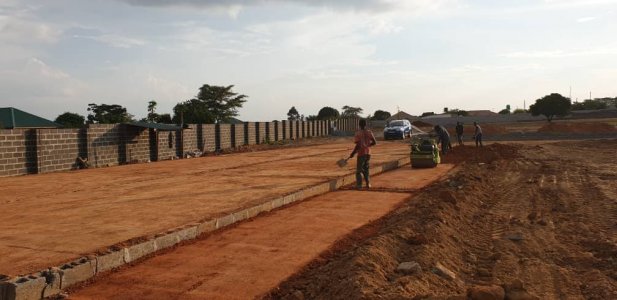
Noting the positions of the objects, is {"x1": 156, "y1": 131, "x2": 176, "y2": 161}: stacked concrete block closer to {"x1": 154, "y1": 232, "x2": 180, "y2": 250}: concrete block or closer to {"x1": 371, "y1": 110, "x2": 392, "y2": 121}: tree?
{"x1": 154, "y1": 232, "x2": 180, "y2": 250}: concrete block

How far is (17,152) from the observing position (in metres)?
17.9

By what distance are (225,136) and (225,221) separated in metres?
27.3

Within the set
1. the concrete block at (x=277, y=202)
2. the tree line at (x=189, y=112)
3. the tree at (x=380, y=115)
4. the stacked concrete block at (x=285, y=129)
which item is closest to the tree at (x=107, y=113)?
the tree line at (x=189, y=112)

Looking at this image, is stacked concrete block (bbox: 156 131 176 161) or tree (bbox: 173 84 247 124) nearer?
stacked concrete block (bbox: 156 131 176 161)

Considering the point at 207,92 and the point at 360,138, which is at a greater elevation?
the point at 207,92

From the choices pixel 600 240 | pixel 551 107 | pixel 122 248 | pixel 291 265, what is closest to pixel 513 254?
pixel 600 240

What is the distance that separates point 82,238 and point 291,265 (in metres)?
3.09

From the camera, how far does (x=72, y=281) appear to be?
5.42m

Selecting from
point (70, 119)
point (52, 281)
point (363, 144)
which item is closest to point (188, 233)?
point (52, 281)

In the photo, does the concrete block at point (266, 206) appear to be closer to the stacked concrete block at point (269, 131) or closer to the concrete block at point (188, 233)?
the concrete block at point (188, 233)

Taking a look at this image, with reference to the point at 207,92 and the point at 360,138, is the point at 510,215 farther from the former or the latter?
the point at 207,92

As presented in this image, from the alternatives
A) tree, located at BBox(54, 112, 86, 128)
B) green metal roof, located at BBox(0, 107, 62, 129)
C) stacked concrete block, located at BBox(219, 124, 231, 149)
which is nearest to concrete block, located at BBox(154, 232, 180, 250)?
stacked concrete block, located at BBox(219, 124, 231, 149)

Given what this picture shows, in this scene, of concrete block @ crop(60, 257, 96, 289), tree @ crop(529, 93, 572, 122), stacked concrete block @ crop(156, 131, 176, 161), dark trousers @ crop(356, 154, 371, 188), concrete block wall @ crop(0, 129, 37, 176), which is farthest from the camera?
tree @ crop(529, 93, 572, 122)

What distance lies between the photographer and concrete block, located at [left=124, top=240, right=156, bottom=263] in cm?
632
